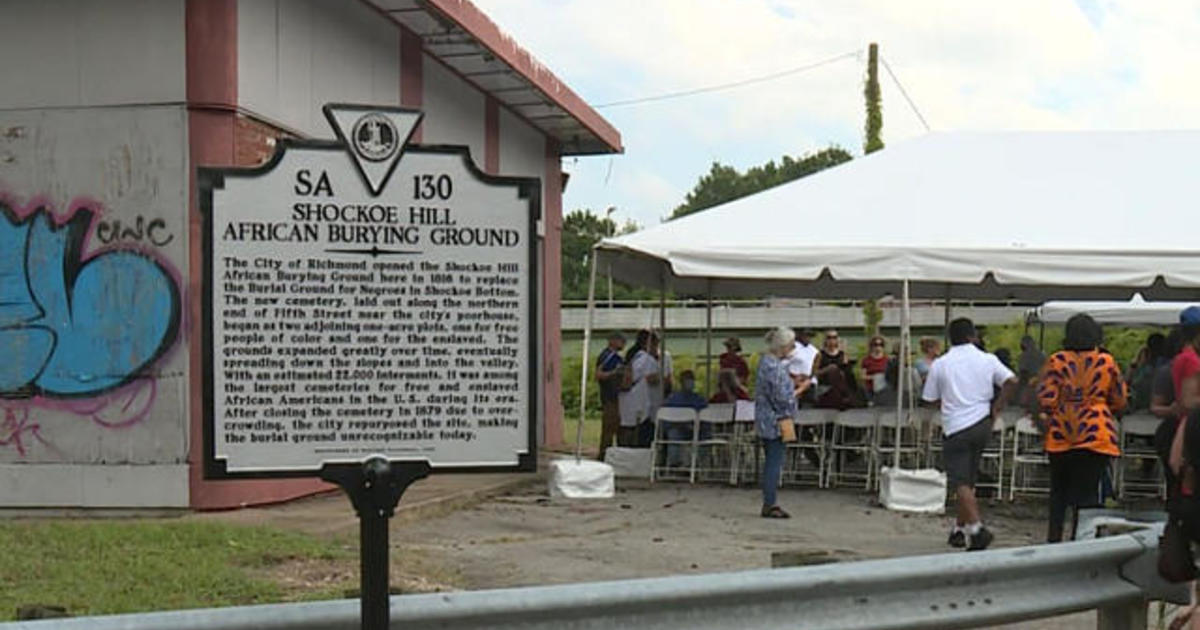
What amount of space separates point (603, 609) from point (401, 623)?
597 mm

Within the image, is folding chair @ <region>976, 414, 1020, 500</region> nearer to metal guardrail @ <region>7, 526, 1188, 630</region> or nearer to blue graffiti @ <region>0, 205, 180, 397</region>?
blue graffiti @ <region>0, 205, 180, 397</region>


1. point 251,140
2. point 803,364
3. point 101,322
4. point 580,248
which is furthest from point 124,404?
point 580,248

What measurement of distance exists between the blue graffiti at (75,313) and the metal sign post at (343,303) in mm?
6523

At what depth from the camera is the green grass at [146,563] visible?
23.4 ft

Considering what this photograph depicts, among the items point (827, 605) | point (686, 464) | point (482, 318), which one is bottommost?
point (686, 464)

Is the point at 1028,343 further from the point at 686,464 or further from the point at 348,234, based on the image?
the point at 348,234

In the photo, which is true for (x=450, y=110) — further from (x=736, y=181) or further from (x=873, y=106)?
(x=736, y=181)

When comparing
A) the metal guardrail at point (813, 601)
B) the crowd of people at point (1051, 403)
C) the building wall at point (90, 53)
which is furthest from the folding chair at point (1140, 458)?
the building wall at point (90, 53)

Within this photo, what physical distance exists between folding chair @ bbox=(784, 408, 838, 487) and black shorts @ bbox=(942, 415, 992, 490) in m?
3.93

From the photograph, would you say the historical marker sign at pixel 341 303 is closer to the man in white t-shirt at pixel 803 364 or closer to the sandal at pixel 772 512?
the sandal at pixel 772 512

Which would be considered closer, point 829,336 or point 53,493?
point 53,493

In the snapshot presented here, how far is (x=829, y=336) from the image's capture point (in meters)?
15.9

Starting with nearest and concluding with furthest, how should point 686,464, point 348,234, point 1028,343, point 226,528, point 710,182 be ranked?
point 348,234
point 226,528
point 686,464
point 1028,343
point 710,182

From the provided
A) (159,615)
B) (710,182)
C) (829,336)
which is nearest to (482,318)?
(159,615)
